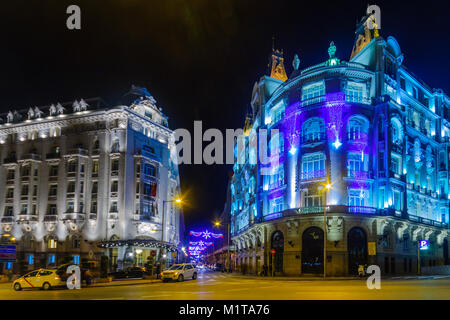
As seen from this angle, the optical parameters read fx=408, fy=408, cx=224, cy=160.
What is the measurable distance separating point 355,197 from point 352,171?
3.08 meters

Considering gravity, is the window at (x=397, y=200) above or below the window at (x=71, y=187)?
below

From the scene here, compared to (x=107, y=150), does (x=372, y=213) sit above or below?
below

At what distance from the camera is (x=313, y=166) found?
49969 mm

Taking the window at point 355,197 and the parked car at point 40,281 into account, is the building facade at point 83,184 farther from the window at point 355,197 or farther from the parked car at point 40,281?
the parked car at point 40,281

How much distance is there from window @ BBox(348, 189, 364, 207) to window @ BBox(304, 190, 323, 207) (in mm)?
3328

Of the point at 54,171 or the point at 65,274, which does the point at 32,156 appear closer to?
the point at 54,171

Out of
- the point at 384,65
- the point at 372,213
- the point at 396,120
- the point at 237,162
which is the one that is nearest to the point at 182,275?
the point at 372,213

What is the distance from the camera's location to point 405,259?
50281 millimetres

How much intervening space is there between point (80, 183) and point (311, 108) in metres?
39.3

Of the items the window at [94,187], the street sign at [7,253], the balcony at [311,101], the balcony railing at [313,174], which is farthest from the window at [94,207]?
the balcony at [311,101]

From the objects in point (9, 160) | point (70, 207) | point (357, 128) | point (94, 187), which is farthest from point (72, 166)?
point (357, 128)

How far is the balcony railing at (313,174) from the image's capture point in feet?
160

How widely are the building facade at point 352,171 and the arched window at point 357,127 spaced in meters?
0.14
